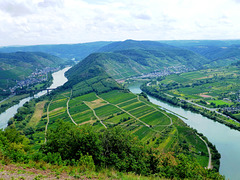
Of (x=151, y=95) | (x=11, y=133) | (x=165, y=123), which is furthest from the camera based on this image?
(x=151, y=95)

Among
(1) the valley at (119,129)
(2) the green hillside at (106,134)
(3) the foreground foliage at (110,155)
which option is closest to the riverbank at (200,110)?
(1) the valley at (119,129)

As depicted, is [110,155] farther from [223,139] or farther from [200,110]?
[200,110]

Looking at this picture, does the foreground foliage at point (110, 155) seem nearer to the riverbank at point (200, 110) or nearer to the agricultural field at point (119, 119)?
the agricultural field at point (119, 119)

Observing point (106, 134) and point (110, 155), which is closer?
point (110, 155)

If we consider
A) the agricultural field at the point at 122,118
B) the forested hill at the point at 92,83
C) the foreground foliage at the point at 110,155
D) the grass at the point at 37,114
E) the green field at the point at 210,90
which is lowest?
the green field at the point at 210,90

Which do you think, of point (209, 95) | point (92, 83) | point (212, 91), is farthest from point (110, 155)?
point (212, 91)

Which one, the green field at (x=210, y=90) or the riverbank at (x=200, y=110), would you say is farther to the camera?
the green field at (x=210, y=90)

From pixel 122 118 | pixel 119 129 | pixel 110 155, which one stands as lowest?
pixel 122 118

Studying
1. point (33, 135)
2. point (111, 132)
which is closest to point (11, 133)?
point (111, 132)

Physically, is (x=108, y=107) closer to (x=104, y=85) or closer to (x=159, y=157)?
(x=104, y=85)
